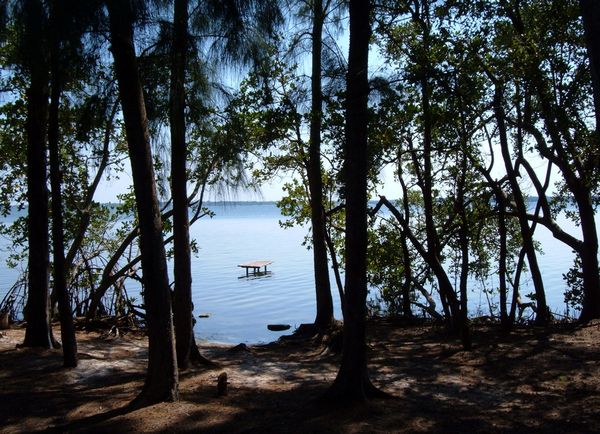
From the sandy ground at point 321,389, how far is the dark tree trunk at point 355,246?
0.29 metres

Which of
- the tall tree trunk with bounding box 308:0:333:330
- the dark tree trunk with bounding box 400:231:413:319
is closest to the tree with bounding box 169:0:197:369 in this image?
the tall tree trunk with bounding box 308:0:333:330

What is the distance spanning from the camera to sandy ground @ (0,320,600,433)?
5211 millimetres

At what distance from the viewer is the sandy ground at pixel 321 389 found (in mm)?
5211

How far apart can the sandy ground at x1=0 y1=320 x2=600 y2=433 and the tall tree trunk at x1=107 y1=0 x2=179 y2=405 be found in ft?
1.11

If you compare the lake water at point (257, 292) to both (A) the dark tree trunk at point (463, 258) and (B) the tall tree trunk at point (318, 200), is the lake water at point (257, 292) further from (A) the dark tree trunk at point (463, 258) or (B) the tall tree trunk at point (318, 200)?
(A) the dark tree trunk at point (463, 258)

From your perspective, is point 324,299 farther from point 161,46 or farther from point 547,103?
point 161,46

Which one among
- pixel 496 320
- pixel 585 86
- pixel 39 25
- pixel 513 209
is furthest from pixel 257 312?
pixel 39 25

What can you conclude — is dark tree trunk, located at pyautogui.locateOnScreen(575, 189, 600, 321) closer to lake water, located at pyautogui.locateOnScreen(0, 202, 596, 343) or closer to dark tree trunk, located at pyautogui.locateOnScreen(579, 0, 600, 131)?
lake water, located at pyautogui.locateOnScreen(0, 202, 596, 343)

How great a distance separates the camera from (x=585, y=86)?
8.81 meters

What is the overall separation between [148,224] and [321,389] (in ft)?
9.41

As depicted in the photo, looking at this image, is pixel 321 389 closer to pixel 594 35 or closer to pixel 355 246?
pixel 355 246

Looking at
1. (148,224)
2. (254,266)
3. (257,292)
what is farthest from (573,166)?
(254,266)

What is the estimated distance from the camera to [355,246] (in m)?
5.68

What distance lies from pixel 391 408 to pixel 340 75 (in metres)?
5.37
